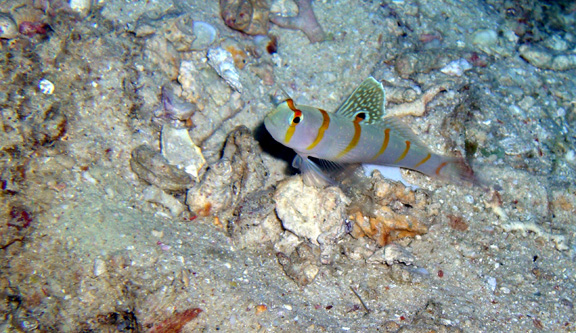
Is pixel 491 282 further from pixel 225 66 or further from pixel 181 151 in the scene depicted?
pixel 225 66

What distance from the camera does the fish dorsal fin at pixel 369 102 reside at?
10.4ft

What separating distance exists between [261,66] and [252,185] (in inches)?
64.7

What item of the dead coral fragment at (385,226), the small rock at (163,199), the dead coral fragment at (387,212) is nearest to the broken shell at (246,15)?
the small rock at (163,199)

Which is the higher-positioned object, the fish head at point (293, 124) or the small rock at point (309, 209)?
the fish head at point (293, 124)

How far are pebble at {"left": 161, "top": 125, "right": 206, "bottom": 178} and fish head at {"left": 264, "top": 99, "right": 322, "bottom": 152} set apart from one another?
109 centimetres

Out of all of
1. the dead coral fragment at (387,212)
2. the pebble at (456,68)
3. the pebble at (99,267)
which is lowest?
the pebble at (99,267)

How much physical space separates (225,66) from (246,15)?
33.0 inches

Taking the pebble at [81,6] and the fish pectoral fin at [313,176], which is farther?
the pebble at [81,6]

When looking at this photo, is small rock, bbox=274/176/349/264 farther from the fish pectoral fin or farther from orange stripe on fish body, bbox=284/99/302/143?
orange stripe on fish body, bbox=284/99/302/143

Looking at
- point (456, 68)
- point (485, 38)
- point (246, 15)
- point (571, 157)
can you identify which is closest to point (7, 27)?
point (246, 15)

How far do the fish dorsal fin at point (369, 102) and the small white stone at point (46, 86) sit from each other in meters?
2.81

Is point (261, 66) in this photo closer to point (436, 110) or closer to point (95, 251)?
point (436, 110)

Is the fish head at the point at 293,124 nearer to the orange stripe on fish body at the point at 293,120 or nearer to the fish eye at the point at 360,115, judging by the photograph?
the orange stripe on fish body at the point at 293,120

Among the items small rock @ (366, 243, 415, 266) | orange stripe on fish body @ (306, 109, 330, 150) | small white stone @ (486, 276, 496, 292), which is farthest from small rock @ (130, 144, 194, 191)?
small white stone @ (486, 276, 496, 292)
